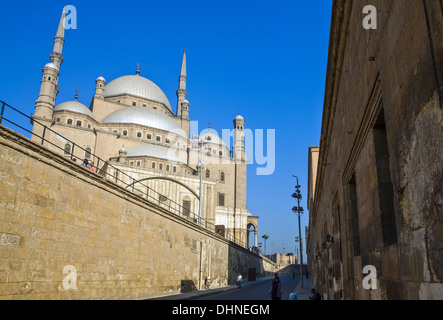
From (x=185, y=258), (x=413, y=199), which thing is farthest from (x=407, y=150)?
(x=185, y=258)

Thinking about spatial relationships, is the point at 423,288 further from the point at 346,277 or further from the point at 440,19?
the point at 346,277

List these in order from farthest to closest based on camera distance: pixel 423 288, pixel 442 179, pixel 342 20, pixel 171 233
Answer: pixel 171 233 < pixel 342 20 < pixel 423 288 < pixel 442 179

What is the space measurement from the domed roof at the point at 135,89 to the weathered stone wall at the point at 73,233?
157 ft

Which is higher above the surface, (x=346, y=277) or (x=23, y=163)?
(x=23, y=163)

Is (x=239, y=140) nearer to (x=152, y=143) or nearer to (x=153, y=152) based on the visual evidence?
(x=152, y=143)

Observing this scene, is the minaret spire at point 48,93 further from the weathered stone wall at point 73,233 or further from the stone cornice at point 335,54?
the stone cornice at point 335,54

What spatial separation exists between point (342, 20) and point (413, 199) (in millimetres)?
4016

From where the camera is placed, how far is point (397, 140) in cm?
302

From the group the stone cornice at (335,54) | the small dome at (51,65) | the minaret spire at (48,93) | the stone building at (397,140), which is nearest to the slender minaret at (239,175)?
the minaret spire at (48,93)

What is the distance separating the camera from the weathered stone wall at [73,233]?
892 cm

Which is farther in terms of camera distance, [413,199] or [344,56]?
[344,56]

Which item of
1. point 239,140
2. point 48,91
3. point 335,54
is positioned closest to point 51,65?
point 48,91

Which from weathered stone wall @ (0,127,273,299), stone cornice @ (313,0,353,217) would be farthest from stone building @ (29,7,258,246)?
stone cornice @ (313,0,353,217)
